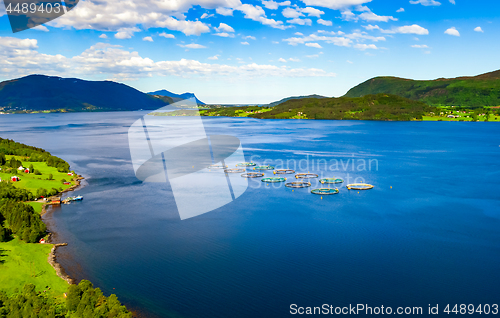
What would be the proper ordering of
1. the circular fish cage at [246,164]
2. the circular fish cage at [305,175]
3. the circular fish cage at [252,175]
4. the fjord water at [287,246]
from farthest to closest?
the circular fish cage at [246,164] → the circular fish cage at [252,175] → the circular fish cage at [305,175] → the fjord water at [287,246]

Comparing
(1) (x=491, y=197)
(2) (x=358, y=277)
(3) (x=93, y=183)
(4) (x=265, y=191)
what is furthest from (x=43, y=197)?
(1) (x=491, y=197)

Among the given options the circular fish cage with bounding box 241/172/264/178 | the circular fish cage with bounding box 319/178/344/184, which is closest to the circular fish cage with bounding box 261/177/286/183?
the circular fish cage with bounding box 241/172/264/178

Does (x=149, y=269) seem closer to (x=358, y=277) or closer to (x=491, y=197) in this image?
(x=358, y=277)

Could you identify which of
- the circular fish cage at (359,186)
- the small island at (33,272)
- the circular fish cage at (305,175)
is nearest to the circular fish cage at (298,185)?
the circular fish cage at (305,175)

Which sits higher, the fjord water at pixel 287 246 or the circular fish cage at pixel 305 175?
the circular fish cage at pixel 305 175
